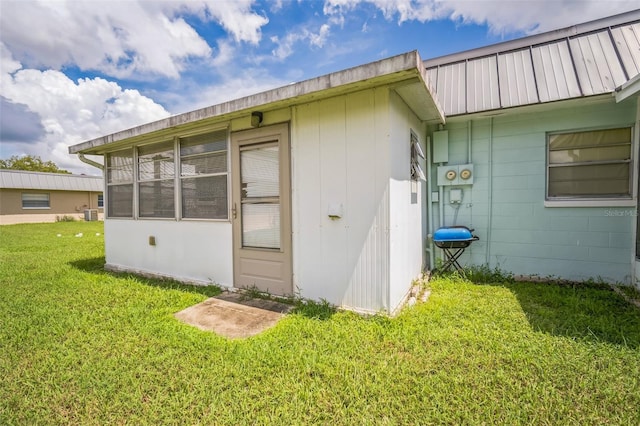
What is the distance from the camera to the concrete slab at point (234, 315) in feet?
9.19

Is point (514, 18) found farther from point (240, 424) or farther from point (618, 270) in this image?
point (240, 424)

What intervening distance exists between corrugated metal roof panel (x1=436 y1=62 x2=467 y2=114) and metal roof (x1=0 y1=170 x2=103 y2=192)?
929 inches

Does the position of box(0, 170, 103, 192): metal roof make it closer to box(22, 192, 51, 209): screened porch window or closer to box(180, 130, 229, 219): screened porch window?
box(22, 192, 51, 209): screened porch window

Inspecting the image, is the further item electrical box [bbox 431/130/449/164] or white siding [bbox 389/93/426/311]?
electrical box [bbox 431/130/449/164]

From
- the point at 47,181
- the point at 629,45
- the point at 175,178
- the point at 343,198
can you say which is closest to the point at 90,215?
the point at 47,181

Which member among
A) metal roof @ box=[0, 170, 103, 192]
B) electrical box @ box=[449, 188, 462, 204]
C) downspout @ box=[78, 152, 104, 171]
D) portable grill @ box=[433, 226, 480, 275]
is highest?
metal roof @ box=[0, 170, 103, 192]

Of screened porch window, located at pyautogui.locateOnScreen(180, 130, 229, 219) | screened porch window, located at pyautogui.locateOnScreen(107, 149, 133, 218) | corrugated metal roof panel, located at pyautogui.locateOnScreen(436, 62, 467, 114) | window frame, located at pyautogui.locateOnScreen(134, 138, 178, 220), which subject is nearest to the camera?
screened porch window, located at pyautogui.locateOnScreen(180, 130, 229, 219)

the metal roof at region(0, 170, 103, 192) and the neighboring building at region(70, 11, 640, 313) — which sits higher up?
the metal roof at region(0, 170, 103, 192)

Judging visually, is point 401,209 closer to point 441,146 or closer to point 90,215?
point 441,146

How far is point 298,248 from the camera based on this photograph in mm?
3404

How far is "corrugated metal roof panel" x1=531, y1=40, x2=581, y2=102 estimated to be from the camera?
145 inches

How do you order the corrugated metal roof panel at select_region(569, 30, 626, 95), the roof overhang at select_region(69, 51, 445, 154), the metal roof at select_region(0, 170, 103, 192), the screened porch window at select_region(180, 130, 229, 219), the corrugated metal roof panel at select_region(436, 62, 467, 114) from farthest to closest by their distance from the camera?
1. the metal roof at select_region(0, 170, 103, 192)
2. the corrugated metal roof panel at select_region(436, 62, 467, 114)
3. the screened porch window at select_region(180, 130, 229, 219)
4. the corrugated metal roof panel at select_region(569, 30, 626, 95)
5. the roof overhang at select_region(69, 51, 445, 154)

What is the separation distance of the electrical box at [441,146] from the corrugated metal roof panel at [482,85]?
52cm

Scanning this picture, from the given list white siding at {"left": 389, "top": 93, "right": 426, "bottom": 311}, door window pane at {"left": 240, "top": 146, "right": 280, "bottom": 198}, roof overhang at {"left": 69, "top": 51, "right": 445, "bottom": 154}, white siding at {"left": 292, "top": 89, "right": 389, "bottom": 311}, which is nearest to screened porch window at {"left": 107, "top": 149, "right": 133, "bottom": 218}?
roof overhang at {"left": 69, "top": 51, "right": 445, "bottom": 154}
